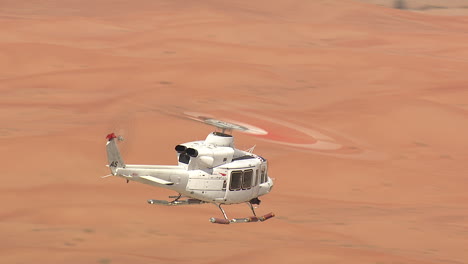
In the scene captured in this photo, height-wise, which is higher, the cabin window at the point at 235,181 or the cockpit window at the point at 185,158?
the cockpit window at the point at 185,158

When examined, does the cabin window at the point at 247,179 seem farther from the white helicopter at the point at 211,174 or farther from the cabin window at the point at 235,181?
the cabin window at the point at 235,181

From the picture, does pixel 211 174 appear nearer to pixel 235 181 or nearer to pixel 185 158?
pixel 185 158

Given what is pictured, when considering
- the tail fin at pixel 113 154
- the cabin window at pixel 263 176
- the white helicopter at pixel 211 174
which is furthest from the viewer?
the cabin window at pixel 263 176

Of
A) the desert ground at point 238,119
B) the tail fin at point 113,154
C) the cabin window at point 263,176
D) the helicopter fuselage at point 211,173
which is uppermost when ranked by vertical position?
the tail fin at point 113,154

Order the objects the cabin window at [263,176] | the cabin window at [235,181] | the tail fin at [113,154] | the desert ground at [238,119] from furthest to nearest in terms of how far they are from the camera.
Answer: the desert ground at [238,119] → the cabin window at [263,176] → the cabin window at [235,181] → the tail fin at [113,154]

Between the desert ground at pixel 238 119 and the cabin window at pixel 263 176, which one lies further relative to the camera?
the desert ground at pixel 238 119

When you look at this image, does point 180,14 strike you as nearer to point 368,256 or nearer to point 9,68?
point 9,68

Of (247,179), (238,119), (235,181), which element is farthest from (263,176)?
(238,119)

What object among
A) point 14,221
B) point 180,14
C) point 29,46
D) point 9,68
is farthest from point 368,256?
point 180,14

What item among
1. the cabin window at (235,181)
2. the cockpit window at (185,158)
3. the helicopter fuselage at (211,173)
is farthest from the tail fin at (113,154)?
the cabin window at (235,181)
